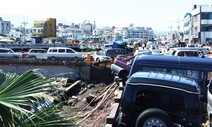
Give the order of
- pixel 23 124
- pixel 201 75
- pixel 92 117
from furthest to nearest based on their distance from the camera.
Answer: pixel 92 117, pixel 201 75, pixel 23 124

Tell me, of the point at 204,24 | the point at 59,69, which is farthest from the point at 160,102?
the point at 204,24

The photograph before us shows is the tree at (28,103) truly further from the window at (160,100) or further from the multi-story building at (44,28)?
the multi-story building at (44,28)

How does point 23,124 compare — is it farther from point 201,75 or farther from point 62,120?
point 201,75

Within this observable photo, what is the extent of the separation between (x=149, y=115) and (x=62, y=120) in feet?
13.3

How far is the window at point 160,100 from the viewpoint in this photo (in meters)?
8.42

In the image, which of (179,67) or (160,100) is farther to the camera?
(179,67)

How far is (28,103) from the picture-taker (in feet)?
13.0

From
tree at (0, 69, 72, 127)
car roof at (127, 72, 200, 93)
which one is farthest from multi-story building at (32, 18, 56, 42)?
tree at (0, 69, 72, 127)

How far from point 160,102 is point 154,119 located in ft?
2.14

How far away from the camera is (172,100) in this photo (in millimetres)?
8477

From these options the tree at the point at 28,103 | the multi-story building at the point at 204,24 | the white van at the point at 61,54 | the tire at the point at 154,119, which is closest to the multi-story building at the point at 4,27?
the multi-story building at the point at 204,24

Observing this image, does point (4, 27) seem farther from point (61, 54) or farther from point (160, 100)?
point (160, 100)

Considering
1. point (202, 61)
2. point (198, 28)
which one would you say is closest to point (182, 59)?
point (202, 61)

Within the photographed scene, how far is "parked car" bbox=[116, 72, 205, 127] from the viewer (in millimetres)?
8266
